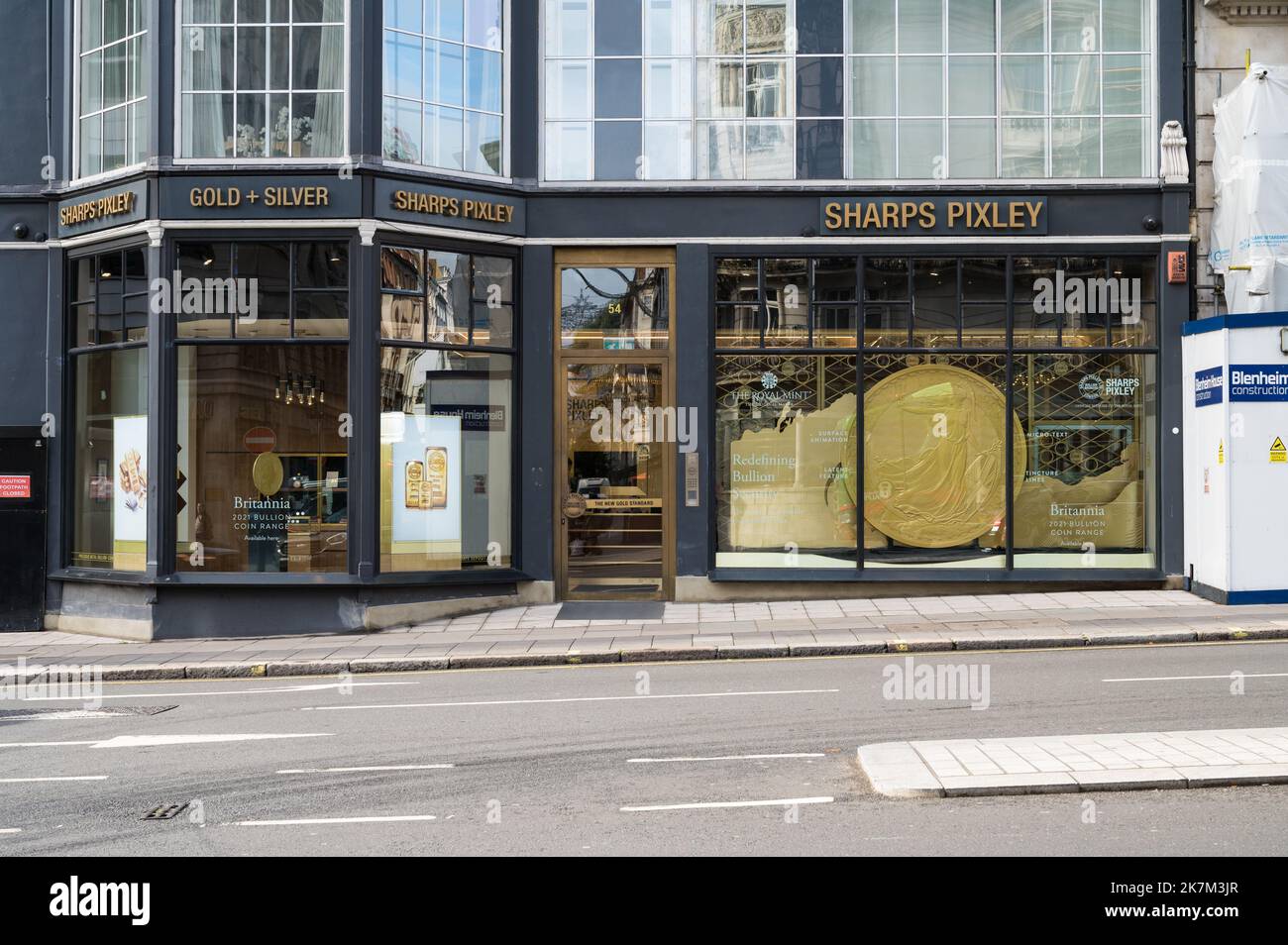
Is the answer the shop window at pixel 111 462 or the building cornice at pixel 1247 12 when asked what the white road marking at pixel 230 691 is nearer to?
the shop window at pixel 111 462

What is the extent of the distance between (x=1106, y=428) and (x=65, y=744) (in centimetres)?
1308

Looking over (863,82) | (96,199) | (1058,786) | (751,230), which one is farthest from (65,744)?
(863,82)

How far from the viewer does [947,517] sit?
1681 centimetres

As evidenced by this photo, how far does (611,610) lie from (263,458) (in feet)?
15.9

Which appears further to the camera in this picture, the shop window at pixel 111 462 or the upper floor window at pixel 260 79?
the shop window at pixel 111 462

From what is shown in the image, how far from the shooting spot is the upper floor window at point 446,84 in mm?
15891

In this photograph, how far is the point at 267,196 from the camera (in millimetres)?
15531

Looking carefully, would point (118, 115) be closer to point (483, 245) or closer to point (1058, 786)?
point (483, 245)

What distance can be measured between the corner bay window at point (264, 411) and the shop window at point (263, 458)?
12 mm

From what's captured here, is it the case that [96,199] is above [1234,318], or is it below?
above
